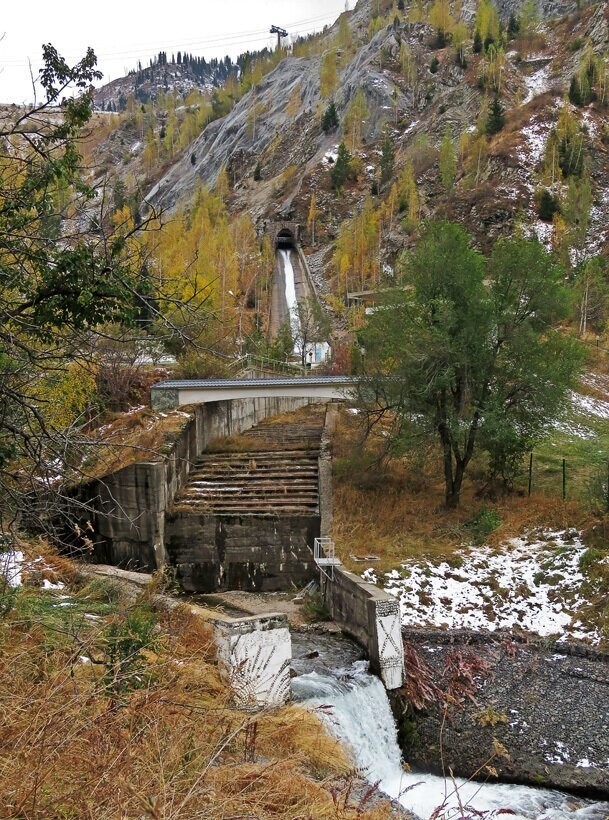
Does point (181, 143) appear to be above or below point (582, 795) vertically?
above

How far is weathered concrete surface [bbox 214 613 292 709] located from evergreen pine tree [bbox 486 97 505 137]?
227 feet

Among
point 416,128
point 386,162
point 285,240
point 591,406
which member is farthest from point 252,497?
point 416,128

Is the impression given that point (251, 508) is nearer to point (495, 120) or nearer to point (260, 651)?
point (260, 651)

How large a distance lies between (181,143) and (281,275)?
227 feet

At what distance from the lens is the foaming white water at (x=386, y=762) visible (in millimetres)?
7625

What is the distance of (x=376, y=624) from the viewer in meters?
10.2

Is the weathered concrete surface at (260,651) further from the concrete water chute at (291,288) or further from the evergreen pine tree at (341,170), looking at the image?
the evergreen pine tree at (341,170)

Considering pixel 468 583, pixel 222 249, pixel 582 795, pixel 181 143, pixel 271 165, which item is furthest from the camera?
pixel 181 143

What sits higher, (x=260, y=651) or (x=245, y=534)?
(x=260, y=651)

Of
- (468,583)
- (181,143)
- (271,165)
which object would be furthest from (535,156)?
(181,143)

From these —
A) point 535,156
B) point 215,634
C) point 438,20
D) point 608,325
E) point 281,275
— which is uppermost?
point 438,20

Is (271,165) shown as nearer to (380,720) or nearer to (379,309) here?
(379,309)

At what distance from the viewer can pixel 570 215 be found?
4931 cm

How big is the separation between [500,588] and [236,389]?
10.6m
